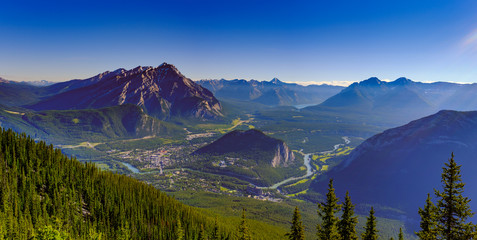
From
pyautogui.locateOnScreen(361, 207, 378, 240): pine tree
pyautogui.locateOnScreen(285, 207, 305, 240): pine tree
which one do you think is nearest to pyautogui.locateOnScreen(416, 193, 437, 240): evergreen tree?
pyautogui.locateOnScreen(361, 207, 378, 240): pine tree

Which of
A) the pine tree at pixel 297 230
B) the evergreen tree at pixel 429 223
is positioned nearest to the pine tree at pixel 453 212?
the evergreen tree at pixel 429 223

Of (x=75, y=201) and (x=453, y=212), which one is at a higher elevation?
(x=453, y=212)

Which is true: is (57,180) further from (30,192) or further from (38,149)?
(38,149)

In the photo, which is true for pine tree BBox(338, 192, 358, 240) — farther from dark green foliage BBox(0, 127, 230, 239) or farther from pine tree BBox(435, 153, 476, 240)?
dark green foliage BBox(0, 127, 230, 239)

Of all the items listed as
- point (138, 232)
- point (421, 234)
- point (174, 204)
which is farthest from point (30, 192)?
point (421, 234)

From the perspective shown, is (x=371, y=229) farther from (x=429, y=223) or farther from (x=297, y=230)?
(x=297, y=230)

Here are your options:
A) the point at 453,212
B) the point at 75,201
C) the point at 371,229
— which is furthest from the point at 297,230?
the point at 75,201
